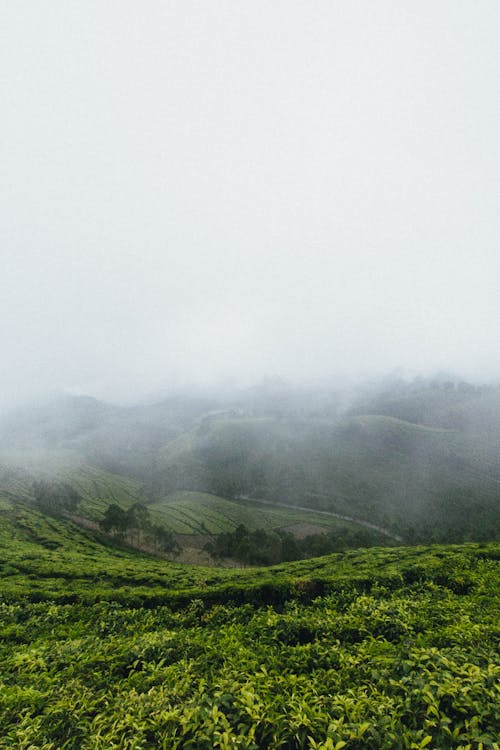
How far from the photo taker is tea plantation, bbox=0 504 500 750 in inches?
206

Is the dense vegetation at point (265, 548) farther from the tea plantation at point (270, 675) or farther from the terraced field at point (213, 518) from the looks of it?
the tea plantation at point (270, 675)

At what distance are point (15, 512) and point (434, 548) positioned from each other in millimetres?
95610

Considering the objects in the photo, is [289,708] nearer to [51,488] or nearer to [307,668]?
[307,668]

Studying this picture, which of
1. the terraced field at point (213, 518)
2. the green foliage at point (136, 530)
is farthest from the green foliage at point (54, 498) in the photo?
the terraced field at point (213, 518)

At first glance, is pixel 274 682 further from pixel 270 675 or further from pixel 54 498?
pixel 54 498

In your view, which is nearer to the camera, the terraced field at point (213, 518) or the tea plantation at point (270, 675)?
the tea plantation at point (270, 675)

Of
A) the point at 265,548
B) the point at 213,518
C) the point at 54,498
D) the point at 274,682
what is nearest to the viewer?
the point at 274,682

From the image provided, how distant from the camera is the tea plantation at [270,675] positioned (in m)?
5.23

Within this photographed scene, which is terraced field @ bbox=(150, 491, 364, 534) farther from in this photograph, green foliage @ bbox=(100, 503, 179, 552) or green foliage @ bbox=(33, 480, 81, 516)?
green foliage @ bbox=(33, 480, 81, 516)

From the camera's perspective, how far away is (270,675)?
289 inches

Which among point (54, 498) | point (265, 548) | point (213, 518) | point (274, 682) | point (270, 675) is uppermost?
point (274, 682)

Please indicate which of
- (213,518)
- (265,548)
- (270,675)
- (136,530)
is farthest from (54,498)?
(270,675)

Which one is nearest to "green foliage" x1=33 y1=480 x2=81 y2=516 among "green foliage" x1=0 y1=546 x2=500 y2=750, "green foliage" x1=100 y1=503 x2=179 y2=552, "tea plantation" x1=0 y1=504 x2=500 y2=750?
"green foliage" x1=100 y1=503 x2=179 y2=552

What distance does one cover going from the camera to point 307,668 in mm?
7727
